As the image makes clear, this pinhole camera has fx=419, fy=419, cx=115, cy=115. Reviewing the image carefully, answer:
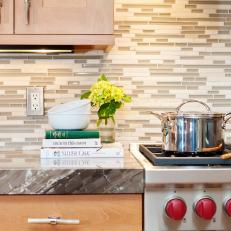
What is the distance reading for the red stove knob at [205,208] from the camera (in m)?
1.17

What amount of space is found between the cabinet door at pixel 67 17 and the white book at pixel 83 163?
1.62 ft

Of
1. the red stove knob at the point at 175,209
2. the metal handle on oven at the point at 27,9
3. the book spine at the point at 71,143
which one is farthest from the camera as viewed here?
the metal handle on oven at the point at 27,9

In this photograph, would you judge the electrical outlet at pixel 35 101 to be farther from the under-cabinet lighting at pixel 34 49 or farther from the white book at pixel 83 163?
the white book at pixel 83 163

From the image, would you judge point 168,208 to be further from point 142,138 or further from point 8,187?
point 142,138

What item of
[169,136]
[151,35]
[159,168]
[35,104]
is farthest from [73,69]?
[159,168]

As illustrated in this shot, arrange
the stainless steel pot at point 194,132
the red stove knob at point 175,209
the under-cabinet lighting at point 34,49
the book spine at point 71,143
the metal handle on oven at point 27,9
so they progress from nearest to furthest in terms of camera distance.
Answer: the red stove knob at point 175,209
the stainless steel pot at point 194,132
the book spine at point 71,143
the metal handle on oven at point 27,9
the under-cabinet lighting at point 34,49

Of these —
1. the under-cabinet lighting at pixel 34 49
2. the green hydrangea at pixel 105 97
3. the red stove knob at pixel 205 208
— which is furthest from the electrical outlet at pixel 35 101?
the red stove knob at pixel 205 208

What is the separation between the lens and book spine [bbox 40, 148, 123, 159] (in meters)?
1.39

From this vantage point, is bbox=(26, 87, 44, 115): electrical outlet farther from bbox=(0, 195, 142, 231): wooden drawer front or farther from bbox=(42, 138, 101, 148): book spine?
bbox=(0, 195, 142, 231): wooden drawer front

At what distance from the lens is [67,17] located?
1554mm

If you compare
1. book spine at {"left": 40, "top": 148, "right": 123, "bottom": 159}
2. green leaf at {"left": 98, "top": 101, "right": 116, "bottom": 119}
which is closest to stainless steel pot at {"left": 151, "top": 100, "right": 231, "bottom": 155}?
book spine at {"left": 40, "top": 148, "right": 123, "bottom": 159}

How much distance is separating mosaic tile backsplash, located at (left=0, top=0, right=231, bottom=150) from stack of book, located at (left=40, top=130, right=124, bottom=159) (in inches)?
17.6

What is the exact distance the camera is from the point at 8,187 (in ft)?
3.89

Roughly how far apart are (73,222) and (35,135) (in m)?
0.74
